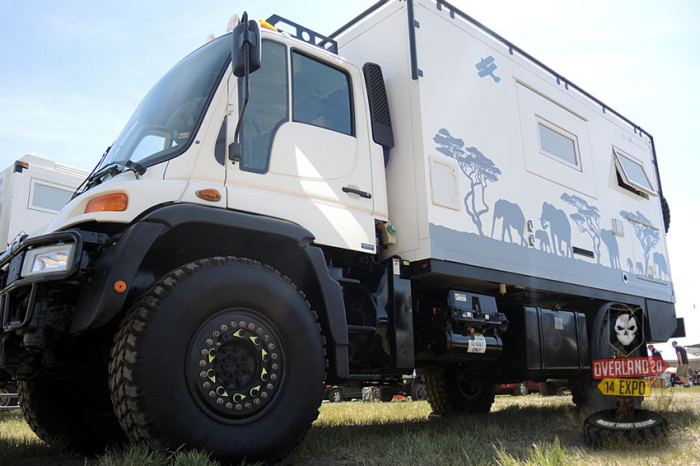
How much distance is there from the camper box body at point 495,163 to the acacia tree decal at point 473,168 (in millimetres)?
14

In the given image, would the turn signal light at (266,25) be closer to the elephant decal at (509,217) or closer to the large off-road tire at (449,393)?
the elephant decal at (509,217)

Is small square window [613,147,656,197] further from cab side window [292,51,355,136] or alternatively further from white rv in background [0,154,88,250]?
white rv in background [0,154,88,250]

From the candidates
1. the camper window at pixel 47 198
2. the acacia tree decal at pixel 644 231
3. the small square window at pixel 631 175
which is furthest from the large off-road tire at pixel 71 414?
the small square window at pixel 631 175

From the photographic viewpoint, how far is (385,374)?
16.3 feet

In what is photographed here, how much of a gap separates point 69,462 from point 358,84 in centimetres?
360

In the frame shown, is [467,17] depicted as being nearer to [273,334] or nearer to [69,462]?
[273,334]

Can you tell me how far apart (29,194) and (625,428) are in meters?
8.15

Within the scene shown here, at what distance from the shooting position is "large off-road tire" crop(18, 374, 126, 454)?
4.25 metres

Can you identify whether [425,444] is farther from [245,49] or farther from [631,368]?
[245,49]

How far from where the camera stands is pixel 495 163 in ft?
18.4

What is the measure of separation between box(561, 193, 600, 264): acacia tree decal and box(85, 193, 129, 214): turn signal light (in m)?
→ 4.77

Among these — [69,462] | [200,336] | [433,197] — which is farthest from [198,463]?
[433,197]

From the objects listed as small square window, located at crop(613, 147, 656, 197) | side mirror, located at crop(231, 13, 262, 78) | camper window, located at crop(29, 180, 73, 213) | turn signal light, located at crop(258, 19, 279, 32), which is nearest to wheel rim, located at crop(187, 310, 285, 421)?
side mirror, located at crop(231, 13, 262, 78)

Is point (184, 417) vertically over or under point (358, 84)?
under
